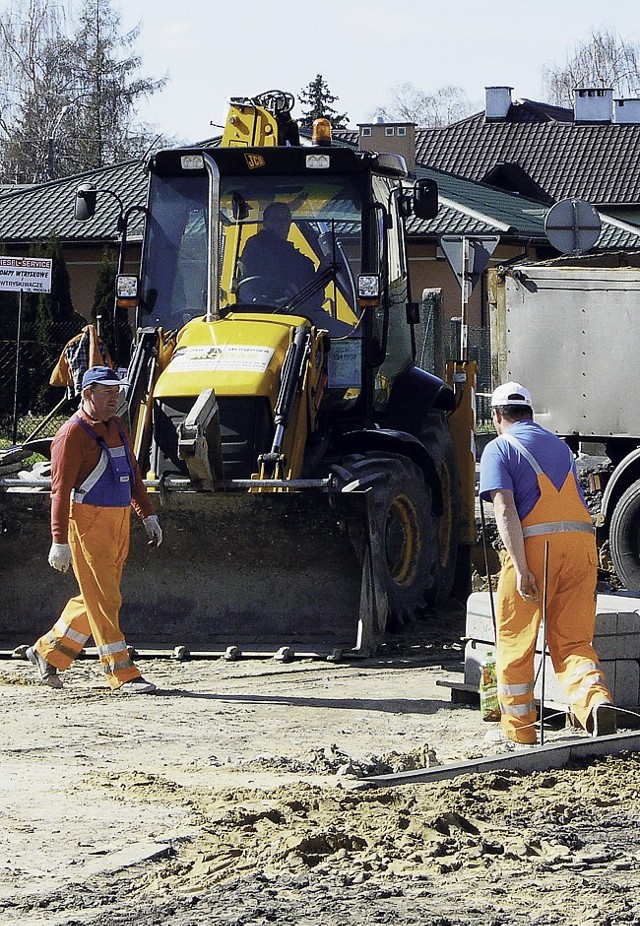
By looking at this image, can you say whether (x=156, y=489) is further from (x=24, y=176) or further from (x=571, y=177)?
(x=24, y=176)

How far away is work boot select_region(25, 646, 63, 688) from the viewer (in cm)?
889

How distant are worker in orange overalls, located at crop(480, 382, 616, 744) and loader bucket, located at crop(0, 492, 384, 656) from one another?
2323 millimetres

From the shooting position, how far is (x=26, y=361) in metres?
27.8

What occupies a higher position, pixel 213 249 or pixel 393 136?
pixel 393 136

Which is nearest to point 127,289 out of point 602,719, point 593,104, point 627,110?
point 602,719

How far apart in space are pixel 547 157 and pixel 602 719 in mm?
44918

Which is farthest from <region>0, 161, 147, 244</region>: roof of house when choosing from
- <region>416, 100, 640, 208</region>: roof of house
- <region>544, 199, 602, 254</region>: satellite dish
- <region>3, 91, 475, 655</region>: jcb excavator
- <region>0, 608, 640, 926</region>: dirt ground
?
<region>0, 608, 640, 926</region>: dirt ground

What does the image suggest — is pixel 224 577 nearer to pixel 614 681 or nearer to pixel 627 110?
pixel 614 681

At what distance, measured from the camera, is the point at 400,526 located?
10484 millimetres

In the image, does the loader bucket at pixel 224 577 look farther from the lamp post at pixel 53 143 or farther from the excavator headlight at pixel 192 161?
the lamp post at pixel 53 143

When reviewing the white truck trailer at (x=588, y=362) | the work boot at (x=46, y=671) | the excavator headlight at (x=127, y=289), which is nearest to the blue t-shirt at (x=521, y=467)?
the work boot at (x=46, y=671)

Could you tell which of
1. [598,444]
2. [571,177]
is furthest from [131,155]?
[598,444]

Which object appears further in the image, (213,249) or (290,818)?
(213,249)

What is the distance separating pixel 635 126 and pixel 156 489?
44.1m
